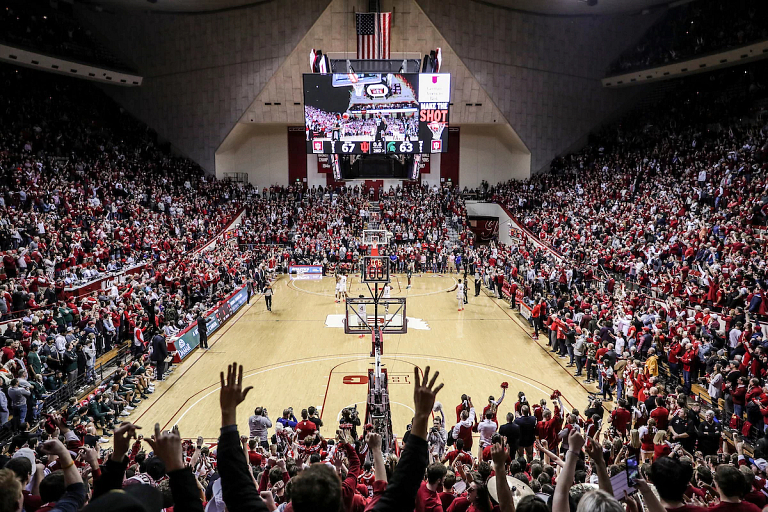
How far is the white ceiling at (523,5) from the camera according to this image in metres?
37.7

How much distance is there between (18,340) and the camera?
14258 mm

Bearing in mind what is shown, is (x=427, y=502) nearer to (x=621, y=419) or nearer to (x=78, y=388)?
(x=621, y=419)

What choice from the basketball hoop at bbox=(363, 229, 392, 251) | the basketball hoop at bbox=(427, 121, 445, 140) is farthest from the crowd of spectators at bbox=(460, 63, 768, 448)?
the basketball hoop at bbox=(427, 121, 445, 140)

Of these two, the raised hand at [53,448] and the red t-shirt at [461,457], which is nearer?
the raised hand at [53,448]

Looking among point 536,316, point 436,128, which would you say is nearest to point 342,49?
point 436,128

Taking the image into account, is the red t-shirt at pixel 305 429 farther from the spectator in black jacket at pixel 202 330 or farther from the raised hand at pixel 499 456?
the spectator in black jacket at pixel 202 330

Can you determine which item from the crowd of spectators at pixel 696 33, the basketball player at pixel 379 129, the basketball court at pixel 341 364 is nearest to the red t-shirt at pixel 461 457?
the basketball court at pixel 341 364

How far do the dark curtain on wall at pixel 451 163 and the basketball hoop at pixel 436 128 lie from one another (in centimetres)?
1784

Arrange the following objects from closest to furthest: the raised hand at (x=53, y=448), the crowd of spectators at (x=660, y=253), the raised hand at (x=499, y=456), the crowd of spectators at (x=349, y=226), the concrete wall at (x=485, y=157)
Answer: the raised hand at (x=499, y=456)
the raised hand at (x=53, y=448)
the crowd of spectators at (x=660, y=253)
the crowd of spectators at (x=349, y=226)
the concrete wall at (x=485, y=157)

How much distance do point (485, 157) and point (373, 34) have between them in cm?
1546

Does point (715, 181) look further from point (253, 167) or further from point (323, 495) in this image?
point (253, 167)

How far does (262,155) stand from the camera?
48.0 m

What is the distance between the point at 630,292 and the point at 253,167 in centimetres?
3536

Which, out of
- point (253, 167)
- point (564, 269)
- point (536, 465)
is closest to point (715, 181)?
point (564, 269)
